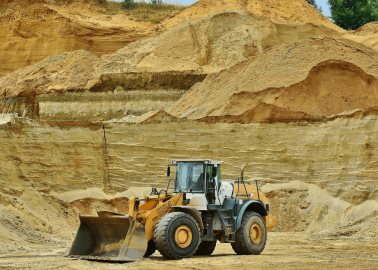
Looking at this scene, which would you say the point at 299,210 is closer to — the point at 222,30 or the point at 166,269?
the point at 166,269

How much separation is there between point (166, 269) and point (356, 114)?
12.4m

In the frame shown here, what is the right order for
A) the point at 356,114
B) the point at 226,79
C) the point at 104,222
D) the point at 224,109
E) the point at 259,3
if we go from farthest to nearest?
the point at 259,3, the point at 226,79, the point at 224,109, the point at 356,114, the point at 104,222

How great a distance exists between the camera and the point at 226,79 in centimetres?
3744

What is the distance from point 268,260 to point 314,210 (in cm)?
903

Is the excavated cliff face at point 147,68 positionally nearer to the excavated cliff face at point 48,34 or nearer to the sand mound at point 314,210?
the excavated cliff face at point 48,34

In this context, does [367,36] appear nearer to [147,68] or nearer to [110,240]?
[147,68]

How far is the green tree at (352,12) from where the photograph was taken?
6769 cm

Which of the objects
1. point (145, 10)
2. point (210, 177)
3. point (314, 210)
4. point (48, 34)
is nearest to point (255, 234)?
point (210, 177)

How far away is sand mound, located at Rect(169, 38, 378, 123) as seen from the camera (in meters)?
31.4

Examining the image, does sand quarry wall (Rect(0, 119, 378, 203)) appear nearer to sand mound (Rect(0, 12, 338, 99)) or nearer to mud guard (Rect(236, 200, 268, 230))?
mud guard (Rect(236, 200, 268, 230))

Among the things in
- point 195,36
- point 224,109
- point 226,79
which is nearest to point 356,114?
point 224,109

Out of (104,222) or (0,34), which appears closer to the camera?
(104,222)

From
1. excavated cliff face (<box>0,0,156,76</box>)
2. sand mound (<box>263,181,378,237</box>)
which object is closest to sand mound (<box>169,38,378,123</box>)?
sand mound (<box>263,181,378,237</box>)

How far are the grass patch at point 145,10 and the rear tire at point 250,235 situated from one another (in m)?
41.1
